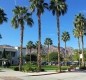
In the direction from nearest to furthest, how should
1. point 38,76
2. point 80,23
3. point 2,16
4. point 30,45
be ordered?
1. point 38,76
2. point 2,16
3. point 80,23
4. point 30,45

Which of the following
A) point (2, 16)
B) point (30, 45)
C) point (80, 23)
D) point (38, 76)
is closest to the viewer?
point (38, 76)

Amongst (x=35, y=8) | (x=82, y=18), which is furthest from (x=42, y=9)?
(x=82, y=18)

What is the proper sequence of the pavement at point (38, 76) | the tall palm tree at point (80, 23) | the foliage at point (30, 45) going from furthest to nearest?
the foliage at point (30, 45) < the tall palm tree at point (80, 23) < the pavement at point (38, 76)

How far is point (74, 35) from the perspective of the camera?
81.5 meters

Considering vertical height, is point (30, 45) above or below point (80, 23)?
below

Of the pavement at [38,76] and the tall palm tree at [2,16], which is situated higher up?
the tall palm tree at [2,16]

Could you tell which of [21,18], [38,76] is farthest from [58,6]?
[38,76]

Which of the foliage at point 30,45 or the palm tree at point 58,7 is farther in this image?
the foliage at point 30,45

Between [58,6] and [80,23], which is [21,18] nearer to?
[58,6]

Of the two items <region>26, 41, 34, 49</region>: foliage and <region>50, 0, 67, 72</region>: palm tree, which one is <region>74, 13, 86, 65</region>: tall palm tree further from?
<region>26, 41, 34, 49</region>: foliage

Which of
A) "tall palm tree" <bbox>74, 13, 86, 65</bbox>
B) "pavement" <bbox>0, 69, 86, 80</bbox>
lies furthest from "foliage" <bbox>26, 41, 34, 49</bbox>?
"pavement" <bbox>0, 69, 86, 80</bbox>

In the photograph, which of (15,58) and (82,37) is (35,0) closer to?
(82,37)

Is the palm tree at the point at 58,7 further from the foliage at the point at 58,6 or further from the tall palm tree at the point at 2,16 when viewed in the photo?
the tall palm tree at the point at 2,16

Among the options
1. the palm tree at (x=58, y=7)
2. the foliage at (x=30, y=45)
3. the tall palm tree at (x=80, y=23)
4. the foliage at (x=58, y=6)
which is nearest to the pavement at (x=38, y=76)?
the palm tree at (x=58, y=7)
